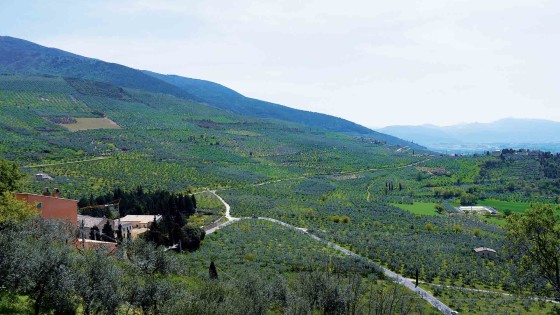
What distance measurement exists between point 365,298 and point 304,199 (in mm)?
69520

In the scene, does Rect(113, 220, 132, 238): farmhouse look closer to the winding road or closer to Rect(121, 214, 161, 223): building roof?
Rect(121, 214, 161, 223): building roof

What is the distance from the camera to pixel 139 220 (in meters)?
63.5

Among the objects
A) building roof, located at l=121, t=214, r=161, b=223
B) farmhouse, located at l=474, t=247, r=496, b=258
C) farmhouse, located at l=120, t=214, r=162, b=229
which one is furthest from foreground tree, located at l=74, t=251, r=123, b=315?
farmhouse, located at l=474, t=247, r=496, b=258

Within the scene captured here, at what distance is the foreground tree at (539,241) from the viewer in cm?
2972

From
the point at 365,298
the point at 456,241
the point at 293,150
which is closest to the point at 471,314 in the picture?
the point at 365,298

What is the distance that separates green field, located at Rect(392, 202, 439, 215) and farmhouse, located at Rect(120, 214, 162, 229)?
199ft

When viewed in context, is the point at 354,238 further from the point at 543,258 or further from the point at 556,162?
the point at 556,162

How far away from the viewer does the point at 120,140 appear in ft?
502

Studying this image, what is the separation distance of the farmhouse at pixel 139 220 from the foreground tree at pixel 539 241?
42.9 meters

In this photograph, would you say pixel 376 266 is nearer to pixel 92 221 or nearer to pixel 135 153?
pixel 92 221

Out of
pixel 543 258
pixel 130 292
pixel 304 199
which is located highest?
pixel 543 258

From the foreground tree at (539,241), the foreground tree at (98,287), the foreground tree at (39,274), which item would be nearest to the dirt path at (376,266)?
the foreground tree at (539,241)

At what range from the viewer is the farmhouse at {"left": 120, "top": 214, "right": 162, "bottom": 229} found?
61319 mm

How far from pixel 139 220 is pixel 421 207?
6893 centimetres
